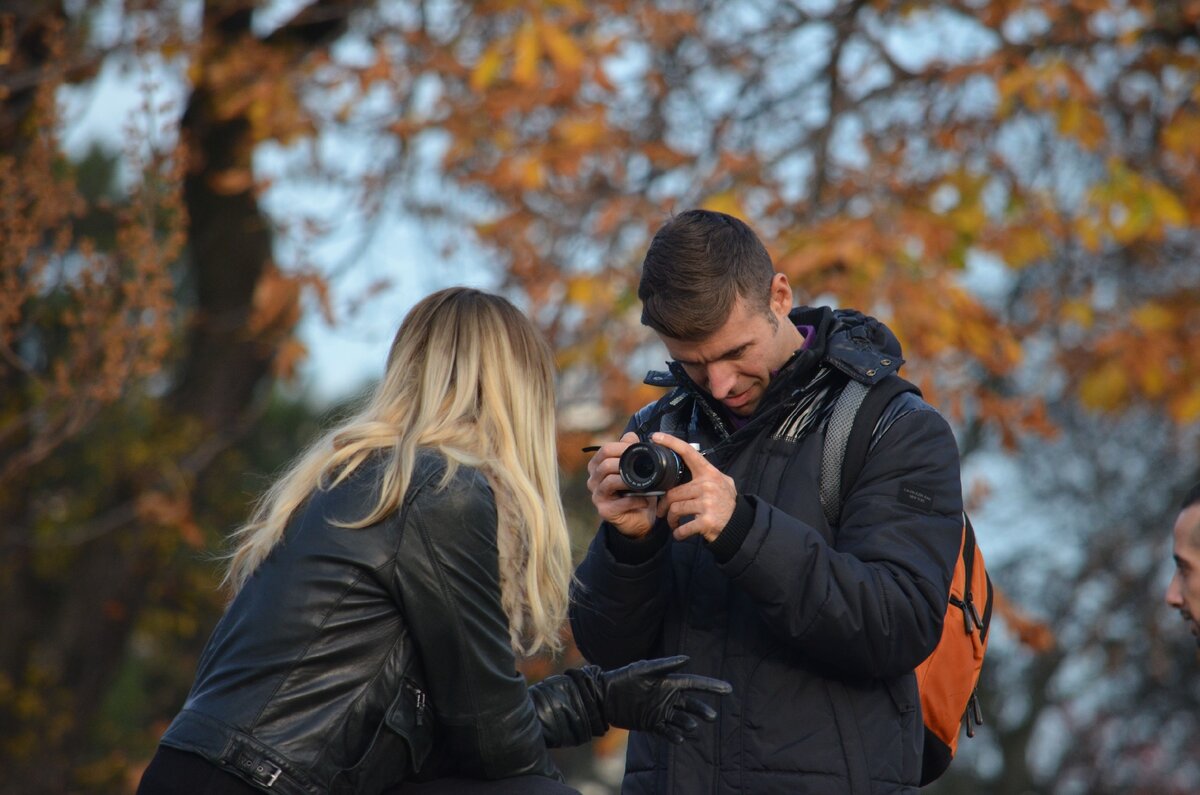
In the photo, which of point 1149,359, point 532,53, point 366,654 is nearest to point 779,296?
point 366,654

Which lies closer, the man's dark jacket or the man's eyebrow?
the man's dark jacket

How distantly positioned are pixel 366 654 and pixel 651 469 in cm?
64

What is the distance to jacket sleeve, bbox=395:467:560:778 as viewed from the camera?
2.63 metres

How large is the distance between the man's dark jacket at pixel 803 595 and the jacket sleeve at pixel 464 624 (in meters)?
0.29

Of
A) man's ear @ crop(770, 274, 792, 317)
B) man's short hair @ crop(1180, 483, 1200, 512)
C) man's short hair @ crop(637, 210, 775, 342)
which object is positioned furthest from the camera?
man's short hair @ crop(1180, 483, 1200, 512)

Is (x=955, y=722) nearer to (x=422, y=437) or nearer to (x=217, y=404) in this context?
(x=422, y=437)

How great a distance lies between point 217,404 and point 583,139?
3.03 metres

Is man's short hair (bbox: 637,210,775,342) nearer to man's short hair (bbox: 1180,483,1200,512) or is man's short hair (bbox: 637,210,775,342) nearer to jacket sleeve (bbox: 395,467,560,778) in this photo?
jacket sleeve (bbox: 395,467,560,778)

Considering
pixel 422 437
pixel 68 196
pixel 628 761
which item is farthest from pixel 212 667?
pixel 68 196

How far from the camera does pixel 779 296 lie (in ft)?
10.1

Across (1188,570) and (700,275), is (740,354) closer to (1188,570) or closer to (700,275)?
(700,275)

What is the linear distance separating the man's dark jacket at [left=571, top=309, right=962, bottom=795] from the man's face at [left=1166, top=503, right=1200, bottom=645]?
1421 millimetres

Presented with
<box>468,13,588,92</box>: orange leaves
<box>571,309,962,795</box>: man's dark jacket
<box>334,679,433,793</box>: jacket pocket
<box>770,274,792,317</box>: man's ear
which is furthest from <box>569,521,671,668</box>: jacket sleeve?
<box>468,13,588,92</box>: orange leaves

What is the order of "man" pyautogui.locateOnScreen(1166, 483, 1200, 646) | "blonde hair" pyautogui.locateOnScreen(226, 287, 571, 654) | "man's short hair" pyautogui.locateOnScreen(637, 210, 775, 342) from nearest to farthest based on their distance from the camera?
"blonde hair" pyautogui.locateOnScreen(226, 287, 571, 654), "man's short hair" pyautogui.locateOnScreen(637, 210, 775, 342), "man" pyautogui.locateOnScreen(1166, 483, 1200, 646)
